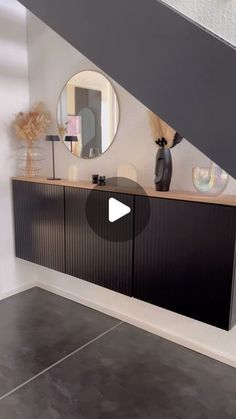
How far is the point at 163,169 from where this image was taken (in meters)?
2.31

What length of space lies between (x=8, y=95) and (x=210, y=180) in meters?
2.06

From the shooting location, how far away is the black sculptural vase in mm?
2307

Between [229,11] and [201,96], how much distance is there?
156mm

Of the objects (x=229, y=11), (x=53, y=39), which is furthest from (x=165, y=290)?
(x=53, y=39)

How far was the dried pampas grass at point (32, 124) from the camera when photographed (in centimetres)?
311

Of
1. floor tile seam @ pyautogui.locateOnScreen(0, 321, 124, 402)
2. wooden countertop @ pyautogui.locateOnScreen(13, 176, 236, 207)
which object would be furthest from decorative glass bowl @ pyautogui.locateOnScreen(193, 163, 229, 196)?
floor tile seam @ pyautogui.locateOnScreen(0, 321, 124, 402)

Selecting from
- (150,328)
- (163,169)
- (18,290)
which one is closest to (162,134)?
(163,169)

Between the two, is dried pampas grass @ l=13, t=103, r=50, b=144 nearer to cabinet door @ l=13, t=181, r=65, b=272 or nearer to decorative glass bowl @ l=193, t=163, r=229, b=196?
cabinet door @ l=13, t=181, r=65, b=272

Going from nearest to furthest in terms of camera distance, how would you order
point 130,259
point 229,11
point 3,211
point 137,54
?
point 229,11
point 137,54
point 130,259
point 3,211

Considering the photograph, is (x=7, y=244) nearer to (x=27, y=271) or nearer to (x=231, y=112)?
(x=27, y=271)

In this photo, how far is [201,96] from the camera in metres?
0.67

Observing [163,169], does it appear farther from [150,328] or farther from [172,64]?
[172,64]
